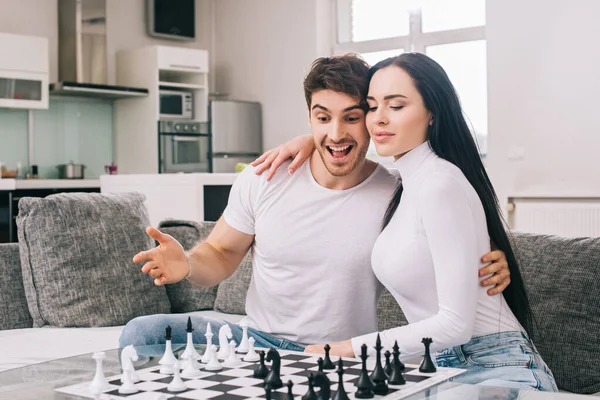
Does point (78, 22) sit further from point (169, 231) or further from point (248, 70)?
point (169, 231)

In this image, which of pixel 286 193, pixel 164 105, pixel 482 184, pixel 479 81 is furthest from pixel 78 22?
pixel 482 184

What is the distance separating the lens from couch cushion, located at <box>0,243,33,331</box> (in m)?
2.85

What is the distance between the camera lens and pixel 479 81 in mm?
6680

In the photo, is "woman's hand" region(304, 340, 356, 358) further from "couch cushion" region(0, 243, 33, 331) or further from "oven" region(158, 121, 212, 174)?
"oven" region(158, 121, 212, 174)

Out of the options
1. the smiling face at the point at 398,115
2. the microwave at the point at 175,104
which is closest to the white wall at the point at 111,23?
the microwave at the point at 175,104

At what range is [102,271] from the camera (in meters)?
2.94

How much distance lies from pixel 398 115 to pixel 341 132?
0.28 m

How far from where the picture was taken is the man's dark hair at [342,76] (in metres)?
2.06

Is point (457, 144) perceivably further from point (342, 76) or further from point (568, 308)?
point (568, 308)

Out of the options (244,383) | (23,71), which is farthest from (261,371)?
(23,71)

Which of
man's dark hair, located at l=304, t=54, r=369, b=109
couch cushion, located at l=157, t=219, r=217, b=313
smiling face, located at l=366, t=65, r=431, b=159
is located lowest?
couch cushion, located at l=157, t=219, r=217, b=313

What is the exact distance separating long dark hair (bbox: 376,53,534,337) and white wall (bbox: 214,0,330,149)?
18.7ft

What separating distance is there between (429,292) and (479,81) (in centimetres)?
522

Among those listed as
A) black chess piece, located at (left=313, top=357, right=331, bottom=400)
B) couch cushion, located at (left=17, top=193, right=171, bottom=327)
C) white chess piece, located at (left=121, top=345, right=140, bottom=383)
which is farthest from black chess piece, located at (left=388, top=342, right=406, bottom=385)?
couch cushion, located at (left=17, top=193, right=171, bottom=327)
